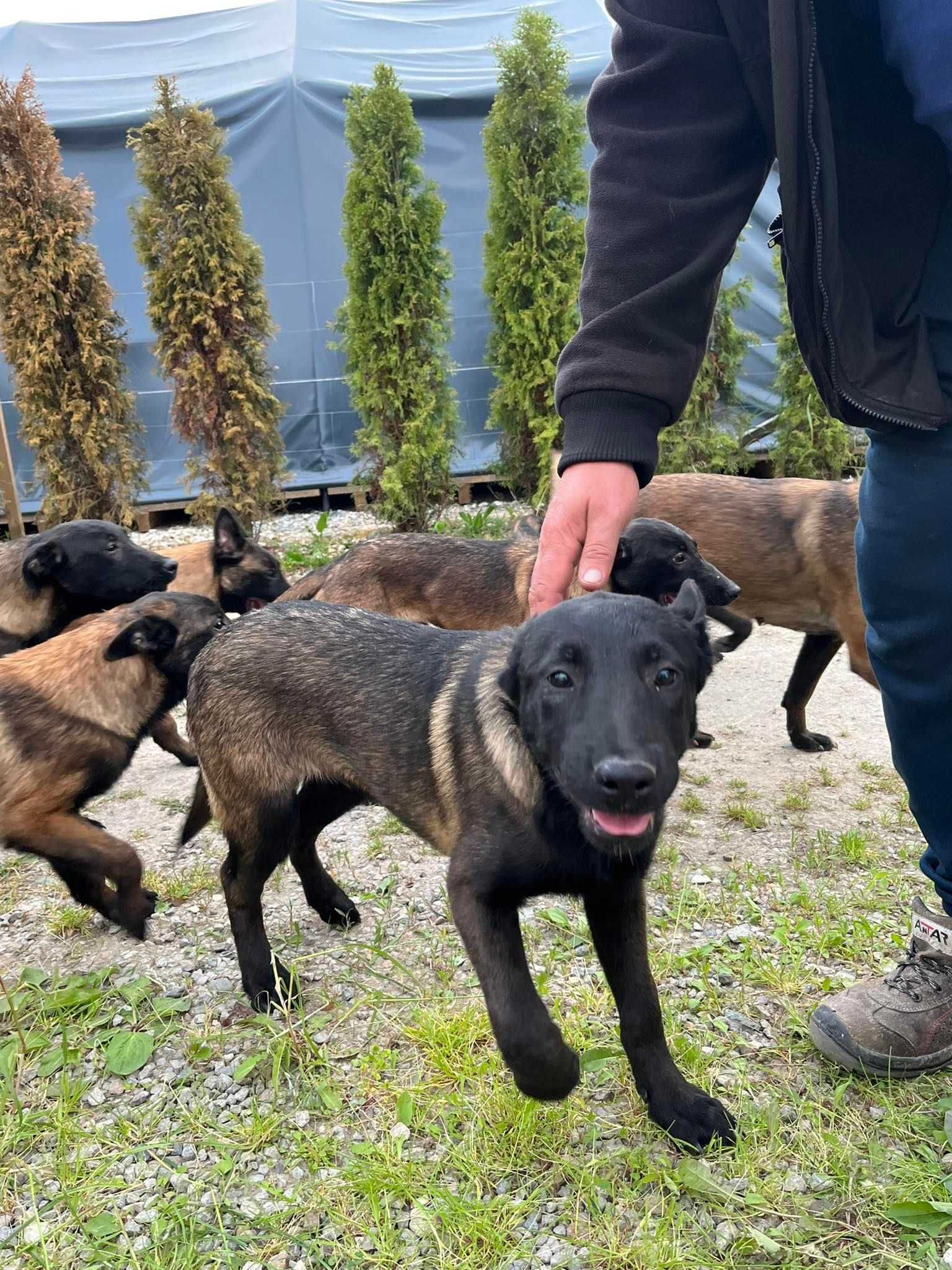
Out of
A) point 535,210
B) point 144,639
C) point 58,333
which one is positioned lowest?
point 144,639

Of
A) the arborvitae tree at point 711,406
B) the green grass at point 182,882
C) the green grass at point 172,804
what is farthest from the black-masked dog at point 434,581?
the arborvitae tree at point 711,406

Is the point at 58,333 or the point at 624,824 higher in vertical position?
the point at 58,333

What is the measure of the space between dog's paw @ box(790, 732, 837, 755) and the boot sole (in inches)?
95.9

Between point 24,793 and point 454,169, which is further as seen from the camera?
point 454,169

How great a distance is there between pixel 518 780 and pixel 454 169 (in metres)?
10.1

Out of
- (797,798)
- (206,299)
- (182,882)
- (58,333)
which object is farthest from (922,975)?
(58,333)

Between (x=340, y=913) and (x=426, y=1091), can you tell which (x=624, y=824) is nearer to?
(x=426, y=1091)

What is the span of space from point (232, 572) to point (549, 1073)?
4348mm

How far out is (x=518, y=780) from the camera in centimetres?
232

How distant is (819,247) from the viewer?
183cm

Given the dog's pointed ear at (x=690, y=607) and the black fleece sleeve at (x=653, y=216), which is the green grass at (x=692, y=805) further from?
the black fleece sleeve at (x=653, y=216)

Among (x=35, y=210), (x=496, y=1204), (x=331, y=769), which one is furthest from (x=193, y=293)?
(x=496, y=1204)

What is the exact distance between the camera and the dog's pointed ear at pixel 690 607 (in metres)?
2.36

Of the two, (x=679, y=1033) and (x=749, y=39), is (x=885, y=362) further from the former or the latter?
(x=679, y=1033)
